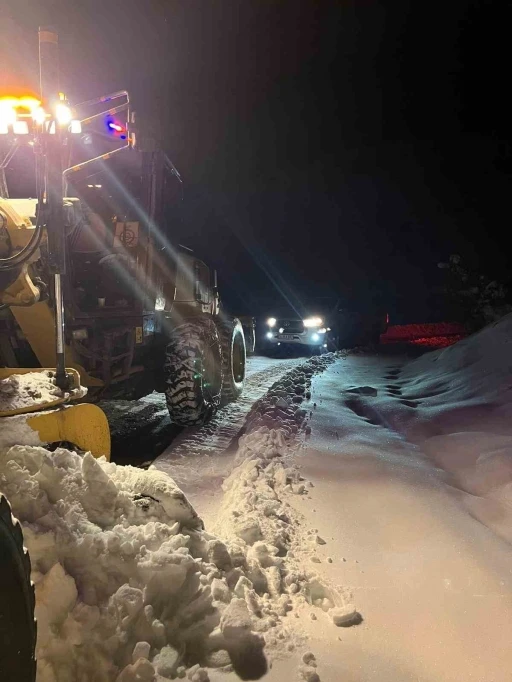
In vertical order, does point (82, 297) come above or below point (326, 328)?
above

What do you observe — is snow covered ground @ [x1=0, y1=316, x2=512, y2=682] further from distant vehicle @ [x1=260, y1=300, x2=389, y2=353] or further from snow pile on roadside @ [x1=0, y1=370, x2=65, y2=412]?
distant vehicle @ [x1=260, y1=300, x2=389, y2=353]

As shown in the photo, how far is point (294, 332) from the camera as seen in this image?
49.4 feet

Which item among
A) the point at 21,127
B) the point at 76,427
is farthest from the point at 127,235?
the point at 76,427

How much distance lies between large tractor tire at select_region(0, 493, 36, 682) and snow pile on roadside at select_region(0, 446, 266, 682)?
438mm

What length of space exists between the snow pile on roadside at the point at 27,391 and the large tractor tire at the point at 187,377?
8.67 feet

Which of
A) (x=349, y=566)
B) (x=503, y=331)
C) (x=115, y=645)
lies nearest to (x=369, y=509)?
(x=349, y=566)

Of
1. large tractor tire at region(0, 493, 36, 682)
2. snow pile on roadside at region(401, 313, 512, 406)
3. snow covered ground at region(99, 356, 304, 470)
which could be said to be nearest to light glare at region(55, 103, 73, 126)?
large tractor tire at region(0, 493, 36, 682)

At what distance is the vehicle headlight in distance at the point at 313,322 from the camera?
15086 millimetres

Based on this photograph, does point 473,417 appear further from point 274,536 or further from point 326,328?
point 326,328

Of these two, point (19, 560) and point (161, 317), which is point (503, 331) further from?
point (19, 560)

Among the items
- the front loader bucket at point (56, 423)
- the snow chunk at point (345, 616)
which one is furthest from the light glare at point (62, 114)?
the snow chunk at point (345, 616)

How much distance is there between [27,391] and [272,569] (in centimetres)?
171

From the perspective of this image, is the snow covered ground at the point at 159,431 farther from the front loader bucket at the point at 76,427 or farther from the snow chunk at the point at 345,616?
the snow chunk at the point at 345,616

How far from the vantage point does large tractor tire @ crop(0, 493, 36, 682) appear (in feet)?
4.38
